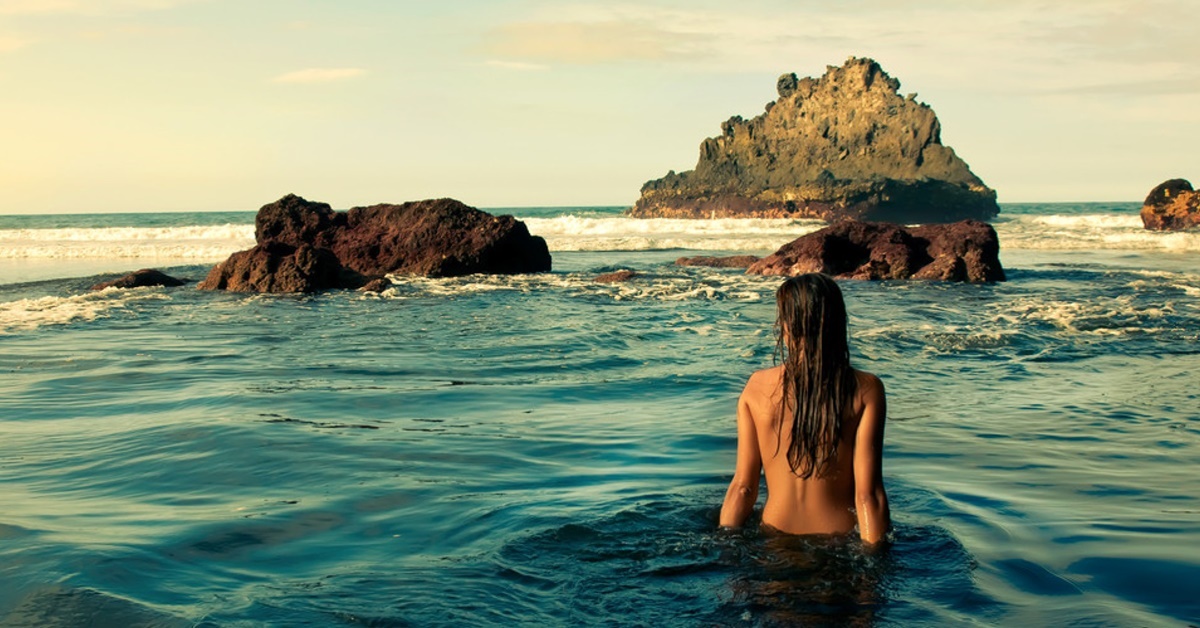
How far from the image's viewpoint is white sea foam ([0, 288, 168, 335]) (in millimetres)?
14781

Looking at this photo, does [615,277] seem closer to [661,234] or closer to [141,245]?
[141,245]

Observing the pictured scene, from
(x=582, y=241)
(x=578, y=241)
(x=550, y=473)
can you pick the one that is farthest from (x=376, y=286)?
(x=578, y=241)

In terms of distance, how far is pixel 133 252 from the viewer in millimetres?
37531

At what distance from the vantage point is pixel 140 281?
20.0 meters

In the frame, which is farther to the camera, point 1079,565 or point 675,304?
point 675,304

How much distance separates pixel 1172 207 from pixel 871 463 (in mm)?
47399

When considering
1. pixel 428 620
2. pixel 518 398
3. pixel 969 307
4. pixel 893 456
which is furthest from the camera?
pixel 969 307

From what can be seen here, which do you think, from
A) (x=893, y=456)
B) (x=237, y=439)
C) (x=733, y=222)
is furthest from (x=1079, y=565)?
(x=733, y=222)

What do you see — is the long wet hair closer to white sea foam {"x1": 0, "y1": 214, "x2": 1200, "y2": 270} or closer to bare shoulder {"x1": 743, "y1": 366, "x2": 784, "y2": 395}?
bare shoulder {"x1": 743, "y1": 366, "x2": 784, "y2": 395}

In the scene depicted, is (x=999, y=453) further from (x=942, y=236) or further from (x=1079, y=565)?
(x=942, y=236)

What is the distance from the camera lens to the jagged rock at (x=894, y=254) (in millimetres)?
21781

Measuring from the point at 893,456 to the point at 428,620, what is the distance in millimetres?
3844

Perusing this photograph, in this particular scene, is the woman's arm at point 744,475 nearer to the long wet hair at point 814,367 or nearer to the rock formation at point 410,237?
the long wet hair at point 814,367

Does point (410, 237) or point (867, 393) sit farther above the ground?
point (410, 237)
